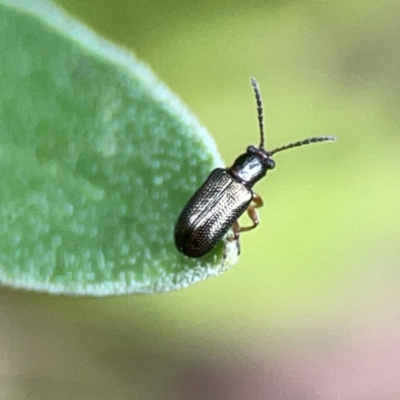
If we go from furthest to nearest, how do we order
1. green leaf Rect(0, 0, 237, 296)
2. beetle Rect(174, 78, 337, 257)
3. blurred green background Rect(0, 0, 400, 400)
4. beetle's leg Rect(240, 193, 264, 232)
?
1. blurred green background Rect(0, 0, 400, 400)
2. beetle's leg Rect(240, 193, 264, 232)
3. beetle Rect(174, 78, 337, 257)
4. green leaf Rect(0, 0, 237, 296)

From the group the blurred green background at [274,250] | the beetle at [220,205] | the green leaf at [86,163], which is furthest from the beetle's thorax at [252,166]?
the green leaf at [86,163]

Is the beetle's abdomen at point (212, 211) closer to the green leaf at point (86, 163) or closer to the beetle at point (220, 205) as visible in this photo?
the beetle at point (220, 205)

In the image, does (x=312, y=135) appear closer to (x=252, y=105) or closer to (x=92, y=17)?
(x=252, y=105)

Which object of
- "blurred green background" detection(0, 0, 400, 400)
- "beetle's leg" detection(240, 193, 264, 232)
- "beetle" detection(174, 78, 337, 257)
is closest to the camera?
"beetle" detection(174, 78, 337, 257)

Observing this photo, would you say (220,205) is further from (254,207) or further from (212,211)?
(254,207)

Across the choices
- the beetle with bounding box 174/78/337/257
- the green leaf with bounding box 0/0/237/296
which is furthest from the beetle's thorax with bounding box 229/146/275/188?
the green leaf with bounding box 0/0/237/296

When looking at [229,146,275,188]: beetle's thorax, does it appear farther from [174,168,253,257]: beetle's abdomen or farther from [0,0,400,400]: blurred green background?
[0,0,400,400]: blurred green background

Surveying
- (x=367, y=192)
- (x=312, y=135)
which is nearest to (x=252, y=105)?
(x=312, y=135)
